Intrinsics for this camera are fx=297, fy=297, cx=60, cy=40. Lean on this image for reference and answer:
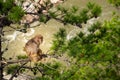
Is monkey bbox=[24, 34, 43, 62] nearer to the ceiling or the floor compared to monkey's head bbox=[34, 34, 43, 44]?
nearer to the floor

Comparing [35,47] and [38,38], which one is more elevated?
[38,38]

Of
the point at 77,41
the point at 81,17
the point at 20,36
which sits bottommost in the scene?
the point at 20,36

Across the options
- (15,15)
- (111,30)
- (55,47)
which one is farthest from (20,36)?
(15,15)

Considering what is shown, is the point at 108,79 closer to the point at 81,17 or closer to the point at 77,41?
the point at 77,41

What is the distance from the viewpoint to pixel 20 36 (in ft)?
40.2

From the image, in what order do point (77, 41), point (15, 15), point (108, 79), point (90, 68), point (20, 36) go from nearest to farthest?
point (15, 15) < point (77, 41) < point (90, 68) < point (108, 79) < point (20, 36)

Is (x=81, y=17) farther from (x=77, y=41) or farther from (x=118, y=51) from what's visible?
(x=118, y=51)

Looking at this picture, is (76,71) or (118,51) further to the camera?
(118,51)

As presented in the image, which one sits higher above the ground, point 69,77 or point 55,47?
point 55,47

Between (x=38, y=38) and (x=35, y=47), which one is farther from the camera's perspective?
(x=35, y=47)

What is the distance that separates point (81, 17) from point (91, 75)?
1641mm

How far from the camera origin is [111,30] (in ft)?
20.5

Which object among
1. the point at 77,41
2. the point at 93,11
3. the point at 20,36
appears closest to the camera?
the point at 93,11

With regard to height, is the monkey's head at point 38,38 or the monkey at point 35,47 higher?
the monkey's head at point 38,38
